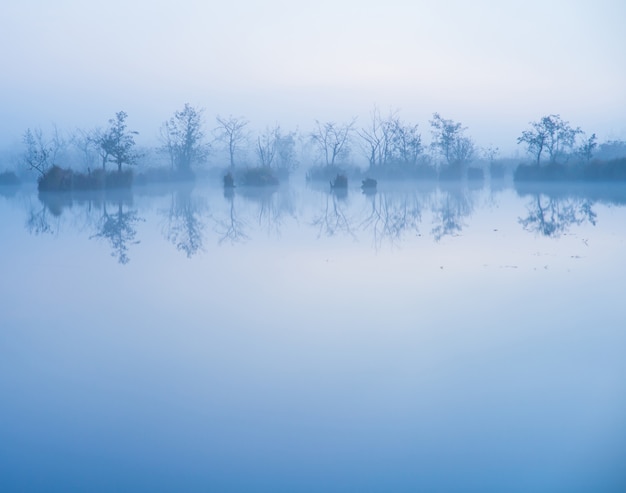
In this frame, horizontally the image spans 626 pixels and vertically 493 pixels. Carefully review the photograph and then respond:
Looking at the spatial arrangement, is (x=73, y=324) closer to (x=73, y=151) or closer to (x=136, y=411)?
(x=136, y=411)

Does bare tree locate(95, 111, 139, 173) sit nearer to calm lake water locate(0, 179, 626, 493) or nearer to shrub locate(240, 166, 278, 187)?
shrub locate(240, 166, 278, 187)

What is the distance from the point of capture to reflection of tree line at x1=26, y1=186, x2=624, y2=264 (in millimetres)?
8734

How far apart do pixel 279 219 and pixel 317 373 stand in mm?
8521

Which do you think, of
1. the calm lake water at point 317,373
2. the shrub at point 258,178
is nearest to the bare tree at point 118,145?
the shrub at point 258,178

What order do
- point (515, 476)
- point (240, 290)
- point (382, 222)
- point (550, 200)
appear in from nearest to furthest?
point (515, 476) → point (240, 290) → point (382, 222) → point (550, 200)

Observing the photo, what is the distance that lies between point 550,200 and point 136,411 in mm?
13727

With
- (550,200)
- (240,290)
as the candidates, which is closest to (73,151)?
(550,200)

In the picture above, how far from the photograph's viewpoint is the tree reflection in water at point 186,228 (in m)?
7.87

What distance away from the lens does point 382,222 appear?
10336 mm

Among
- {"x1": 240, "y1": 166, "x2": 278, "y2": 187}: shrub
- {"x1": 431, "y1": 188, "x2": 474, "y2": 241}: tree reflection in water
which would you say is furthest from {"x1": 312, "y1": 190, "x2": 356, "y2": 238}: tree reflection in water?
{"x1": 240, "y1": 166, "x2": 278, "y2": 187}: shrub

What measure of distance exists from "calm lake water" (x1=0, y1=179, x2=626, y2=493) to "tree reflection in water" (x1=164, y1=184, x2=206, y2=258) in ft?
3.60

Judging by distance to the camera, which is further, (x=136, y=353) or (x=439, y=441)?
(x=136, y=353)

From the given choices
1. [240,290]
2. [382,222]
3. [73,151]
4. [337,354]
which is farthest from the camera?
[73,151]

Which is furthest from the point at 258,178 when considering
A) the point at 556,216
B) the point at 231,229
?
the point at 556,216
